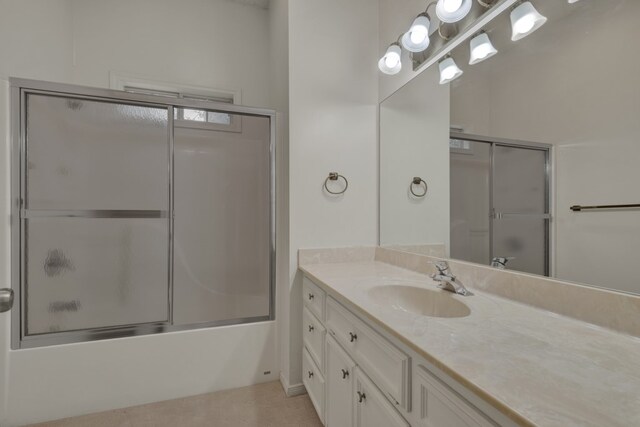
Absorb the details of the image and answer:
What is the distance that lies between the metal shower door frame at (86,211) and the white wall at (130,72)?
39mm

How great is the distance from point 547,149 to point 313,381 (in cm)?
149

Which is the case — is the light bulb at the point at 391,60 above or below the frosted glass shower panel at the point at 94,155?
above

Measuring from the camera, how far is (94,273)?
5.55ft

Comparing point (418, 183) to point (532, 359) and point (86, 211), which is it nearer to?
point (532, 359)

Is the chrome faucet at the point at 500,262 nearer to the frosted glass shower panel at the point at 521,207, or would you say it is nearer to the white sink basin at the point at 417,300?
the frosted glass shower panel at the point at 521,207

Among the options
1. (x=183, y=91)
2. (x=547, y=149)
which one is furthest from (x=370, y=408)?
(x=183, y=91)

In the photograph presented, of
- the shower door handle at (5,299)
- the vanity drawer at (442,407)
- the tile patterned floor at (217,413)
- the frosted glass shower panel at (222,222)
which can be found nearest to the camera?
the vanity drawer at (442,407)

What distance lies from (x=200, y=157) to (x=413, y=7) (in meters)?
1.61

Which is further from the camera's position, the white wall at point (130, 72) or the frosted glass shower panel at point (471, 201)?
the white wall at point (130, 72)

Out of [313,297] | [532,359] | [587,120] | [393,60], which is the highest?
[393,60]

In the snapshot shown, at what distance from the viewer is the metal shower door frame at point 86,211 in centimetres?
146

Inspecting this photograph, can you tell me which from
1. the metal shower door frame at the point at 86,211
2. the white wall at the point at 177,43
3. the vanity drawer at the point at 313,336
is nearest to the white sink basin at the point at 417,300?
the vanity drawer at the point at 313,336

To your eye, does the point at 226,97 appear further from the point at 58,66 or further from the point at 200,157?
the point at 58,66

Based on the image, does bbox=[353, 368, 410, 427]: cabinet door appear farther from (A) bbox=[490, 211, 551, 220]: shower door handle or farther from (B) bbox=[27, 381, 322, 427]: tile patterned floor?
(A) bbox=[490, 211, 551, 220]: shower door handle
